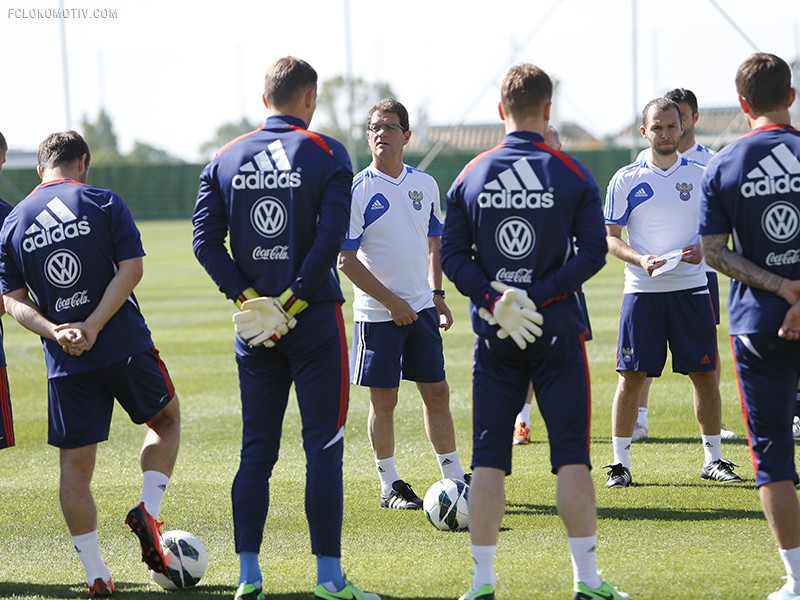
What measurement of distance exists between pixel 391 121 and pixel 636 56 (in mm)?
37849

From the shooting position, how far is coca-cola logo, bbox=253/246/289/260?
4.91 meters

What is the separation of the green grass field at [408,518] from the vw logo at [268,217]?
1729 millimetres

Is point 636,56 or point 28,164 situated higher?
point 636,56

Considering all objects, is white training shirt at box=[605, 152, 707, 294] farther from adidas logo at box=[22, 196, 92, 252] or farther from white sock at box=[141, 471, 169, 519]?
adidas logo at box=[22, 196, 92, 252]

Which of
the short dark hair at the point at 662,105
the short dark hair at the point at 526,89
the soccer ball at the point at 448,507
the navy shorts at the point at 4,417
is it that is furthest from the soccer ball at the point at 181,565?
the short dark hair at the point at 662,105

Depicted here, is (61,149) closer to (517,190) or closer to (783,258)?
(517,190)

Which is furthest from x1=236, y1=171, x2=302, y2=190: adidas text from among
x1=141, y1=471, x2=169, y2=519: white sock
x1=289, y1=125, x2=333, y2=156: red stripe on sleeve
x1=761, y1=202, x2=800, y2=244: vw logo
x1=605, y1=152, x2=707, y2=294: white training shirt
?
x1=605, y1=152, x2=707, y2=294: white training shirt

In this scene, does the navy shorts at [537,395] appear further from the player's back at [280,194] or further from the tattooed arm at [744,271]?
the player's back at [280,194]

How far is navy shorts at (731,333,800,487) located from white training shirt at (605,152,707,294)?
2.51 metres

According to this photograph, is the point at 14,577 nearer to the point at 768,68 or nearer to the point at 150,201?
the point at 768,68

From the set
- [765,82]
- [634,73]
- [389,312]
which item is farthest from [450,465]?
[634,73]

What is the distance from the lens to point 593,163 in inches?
1826

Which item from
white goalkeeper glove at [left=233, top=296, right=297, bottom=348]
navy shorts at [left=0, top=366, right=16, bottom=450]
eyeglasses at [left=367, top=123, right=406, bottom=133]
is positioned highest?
eyeglasses at [left=367, top=123, right=406, bottom=133]

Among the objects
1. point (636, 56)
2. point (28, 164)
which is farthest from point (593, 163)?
point (28, 164)
